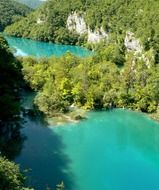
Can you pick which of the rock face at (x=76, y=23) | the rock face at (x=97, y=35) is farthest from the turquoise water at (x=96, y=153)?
the rock face at (x=76, y=23)

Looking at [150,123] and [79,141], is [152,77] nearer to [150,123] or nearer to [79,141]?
[150,123]

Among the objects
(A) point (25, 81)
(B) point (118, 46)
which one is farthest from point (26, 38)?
(A) point (25, 81)

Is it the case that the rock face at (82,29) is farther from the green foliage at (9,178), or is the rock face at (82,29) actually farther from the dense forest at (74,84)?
the green foliage at (9,178)

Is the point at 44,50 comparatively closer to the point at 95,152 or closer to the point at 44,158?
the point at 95,152

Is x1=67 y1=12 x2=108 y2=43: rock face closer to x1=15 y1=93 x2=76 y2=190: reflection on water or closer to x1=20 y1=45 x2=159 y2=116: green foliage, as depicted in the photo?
x1=20 y1=45 x2=159 y2=116: green foliage

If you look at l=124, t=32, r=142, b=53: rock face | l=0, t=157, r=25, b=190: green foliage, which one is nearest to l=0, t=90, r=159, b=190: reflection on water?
l=0, t=157, r=25, b=190: green foliage

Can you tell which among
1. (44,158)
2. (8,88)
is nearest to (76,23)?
(8,88)
